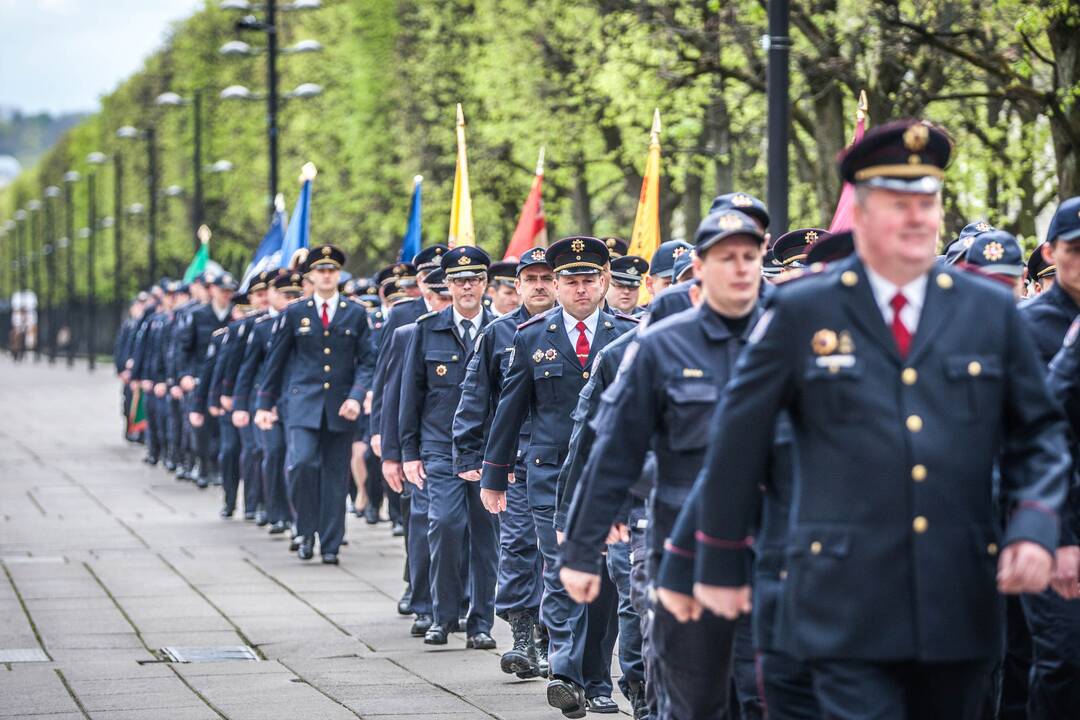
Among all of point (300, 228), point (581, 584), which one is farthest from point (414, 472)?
point (300, 228)

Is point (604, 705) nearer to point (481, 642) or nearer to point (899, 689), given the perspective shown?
point (481, 642)

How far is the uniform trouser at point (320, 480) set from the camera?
16.5 metres

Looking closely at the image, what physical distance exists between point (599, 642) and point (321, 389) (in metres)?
7.28

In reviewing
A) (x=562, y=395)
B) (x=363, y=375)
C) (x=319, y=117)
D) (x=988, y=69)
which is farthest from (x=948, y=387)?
(x=319, y=117)

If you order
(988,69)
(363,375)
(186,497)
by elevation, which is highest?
(988,69)

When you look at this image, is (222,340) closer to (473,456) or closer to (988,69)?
(988,69)

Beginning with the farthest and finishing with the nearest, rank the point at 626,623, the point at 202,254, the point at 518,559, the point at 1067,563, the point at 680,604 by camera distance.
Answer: the point at 202,254 < the point at 518,559 < the point at 626,623 < the point at 680,604 < the point at 1067,563

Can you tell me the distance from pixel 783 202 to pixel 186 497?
10.6 metres

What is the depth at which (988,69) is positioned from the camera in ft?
61.3

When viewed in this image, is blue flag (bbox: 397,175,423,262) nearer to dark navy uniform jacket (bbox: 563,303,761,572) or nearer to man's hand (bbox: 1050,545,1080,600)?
dark navy uniform jacket (bbox: 563,303,761,572)

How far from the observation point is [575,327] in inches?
410

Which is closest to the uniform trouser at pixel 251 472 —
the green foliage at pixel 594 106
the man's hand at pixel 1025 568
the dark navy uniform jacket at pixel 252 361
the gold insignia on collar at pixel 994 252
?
the dark navy uniform jacket at pixel 252 361

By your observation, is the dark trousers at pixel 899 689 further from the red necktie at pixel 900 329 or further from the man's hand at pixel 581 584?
the man's hand at pixel 581 584

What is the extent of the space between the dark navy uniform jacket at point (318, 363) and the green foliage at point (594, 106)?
17.0ft
